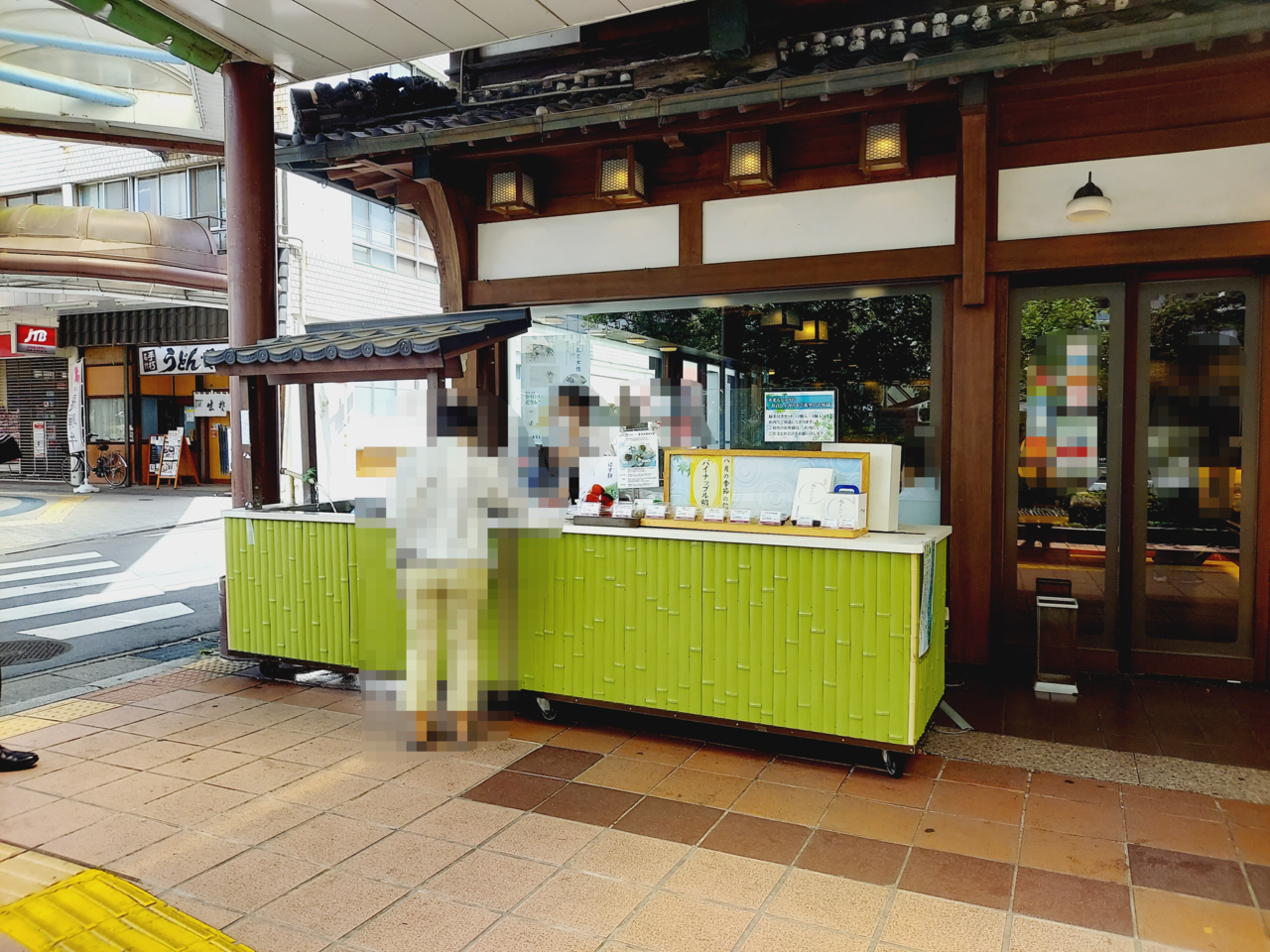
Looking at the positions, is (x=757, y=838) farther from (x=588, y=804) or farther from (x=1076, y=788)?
(x=1076, y=788)

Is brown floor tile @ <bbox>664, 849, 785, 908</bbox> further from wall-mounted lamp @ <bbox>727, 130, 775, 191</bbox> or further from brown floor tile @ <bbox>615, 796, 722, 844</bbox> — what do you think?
wall-mounted lamp @ <bbox>727, 130, 775, 191</bbox>

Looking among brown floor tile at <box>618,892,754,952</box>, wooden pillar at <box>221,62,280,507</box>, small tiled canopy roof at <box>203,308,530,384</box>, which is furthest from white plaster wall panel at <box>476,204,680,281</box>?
brown floor tile at <box>618,892,754,952</box>

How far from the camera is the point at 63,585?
32.6ft

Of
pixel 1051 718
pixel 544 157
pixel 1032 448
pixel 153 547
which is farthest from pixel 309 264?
pixel 1051 718

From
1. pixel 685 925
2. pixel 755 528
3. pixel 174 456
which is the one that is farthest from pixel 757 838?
pixel 174 456

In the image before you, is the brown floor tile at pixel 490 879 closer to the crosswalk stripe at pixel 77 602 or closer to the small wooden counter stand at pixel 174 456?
the crosswalk stripe at pixel 77 602

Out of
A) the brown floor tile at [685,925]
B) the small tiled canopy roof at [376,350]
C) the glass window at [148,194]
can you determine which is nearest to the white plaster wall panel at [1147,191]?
the small tiled canopy roof at [376,350]

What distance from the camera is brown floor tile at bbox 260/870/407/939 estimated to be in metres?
3.15

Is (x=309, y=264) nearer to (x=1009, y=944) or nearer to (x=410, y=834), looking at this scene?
(x=410, y=834)

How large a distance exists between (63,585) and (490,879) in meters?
8.96

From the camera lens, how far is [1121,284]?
612 cm

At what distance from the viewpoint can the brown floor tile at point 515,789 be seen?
4188 mm

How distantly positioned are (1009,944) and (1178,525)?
4.28 m

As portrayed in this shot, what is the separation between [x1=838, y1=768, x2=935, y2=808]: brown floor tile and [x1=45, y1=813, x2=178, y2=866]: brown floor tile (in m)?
3.31
